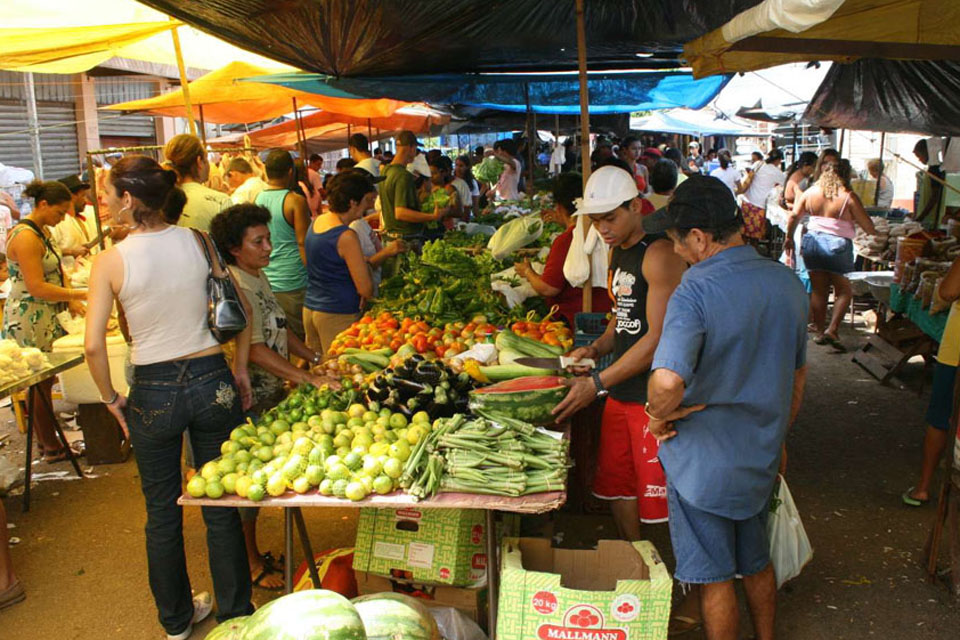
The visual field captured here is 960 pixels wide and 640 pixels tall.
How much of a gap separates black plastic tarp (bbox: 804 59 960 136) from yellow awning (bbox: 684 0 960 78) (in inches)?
63.0

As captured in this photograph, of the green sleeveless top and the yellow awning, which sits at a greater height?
the yellow awning

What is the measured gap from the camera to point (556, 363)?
163 inches

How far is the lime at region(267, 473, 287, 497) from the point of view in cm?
310

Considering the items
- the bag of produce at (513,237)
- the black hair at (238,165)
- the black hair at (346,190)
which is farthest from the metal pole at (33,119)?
the bag of produce at (513,237)

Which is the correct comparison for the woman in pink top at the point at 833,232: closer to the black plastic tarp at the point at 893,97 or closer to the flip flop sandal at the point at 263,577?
the black plastic tarp at the point at 893,97

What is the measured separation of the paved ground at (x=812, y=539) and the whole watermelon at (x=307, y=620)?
205 centimetres

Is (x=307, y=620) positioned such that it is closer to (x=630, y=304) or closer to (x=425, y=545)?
(x=425, y=545)

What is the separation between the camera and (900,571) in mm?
4352

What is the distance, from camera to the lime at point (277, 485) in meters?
3.10

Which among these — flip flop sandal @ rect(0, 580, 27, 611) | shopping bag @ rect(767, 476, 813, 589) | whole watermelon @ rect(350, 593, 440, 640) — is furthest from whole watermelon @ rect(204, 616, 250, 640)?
flip flop sandal @ rect(0, 580, 27, 611)

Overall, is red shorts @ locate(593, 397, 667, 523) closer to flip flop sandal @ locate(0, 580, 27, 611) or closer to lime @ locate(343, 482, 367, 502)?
lime @ locate(343, 482, 367, 502)

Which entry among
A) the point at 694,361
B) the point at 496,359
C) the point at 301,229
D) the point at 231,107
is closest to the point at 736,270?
the point at 694,361

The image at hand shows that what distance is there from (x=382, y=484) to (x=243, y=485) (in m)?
0.55

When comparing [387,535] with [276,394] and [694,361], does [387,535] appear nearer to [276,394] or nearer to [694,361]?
[276,394]
